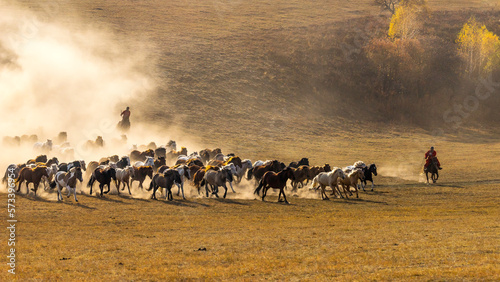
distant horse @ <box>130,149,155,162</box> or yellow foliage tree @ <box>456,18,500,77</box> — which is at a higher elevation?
yellow foliage tree @ <box>456,18,500,77</box>

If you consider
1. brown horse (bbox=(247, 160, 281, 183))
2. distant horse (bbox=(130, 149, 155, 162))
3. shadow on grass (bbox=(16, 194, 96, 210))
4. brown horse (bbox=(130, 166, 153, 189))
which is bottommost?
shadow on grass (bbox=(16, 194, 96, 210))

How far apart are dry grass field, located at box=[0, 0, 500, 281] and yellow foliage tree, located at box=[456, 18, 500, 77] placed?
16723 millimetres

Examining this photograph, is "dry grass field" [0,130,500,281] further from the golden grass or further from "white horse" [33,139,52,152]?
"white horse" [33,139,52,152]

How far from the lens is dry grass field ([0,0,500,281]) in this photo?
44.1 feet

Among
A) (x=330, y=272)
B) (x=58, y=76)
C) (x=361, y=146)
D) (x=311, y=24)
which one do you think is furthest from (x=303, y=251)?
(x=311, y=24)

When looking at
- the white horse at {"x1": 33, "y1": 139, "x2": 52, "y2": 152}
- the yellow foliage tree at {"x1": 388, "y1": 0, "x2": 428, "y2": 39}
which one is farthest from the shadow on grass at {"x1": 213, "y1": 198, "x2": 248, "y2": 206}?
the yellow foliage tree at {"x1": 388, "y1": 0, "x2": 428, "y2": 39}

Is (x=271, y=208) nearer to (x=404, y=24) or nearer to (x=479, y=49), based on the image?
(x=479, y=49)

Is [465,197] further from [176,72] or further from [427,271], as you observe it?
[176,72]

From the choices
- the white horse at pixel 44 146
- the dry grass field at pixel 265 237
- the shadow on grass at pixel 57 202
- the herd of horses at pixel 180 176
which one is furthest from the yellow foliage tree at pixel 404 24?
the shadow on grass at pixel 57 202

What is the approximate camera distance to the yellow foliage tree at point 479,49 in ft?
264

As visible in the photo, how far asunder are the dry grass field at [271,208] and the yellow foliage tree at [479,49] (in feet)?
54.9

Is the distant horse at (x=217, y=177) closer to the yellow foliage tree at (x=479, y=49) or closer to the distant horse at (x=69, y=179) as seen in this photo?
the distant horse at (x=69, y=179)

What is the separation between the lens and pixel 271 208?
78.6 feet

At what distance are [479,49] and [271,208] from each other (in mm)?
68953
